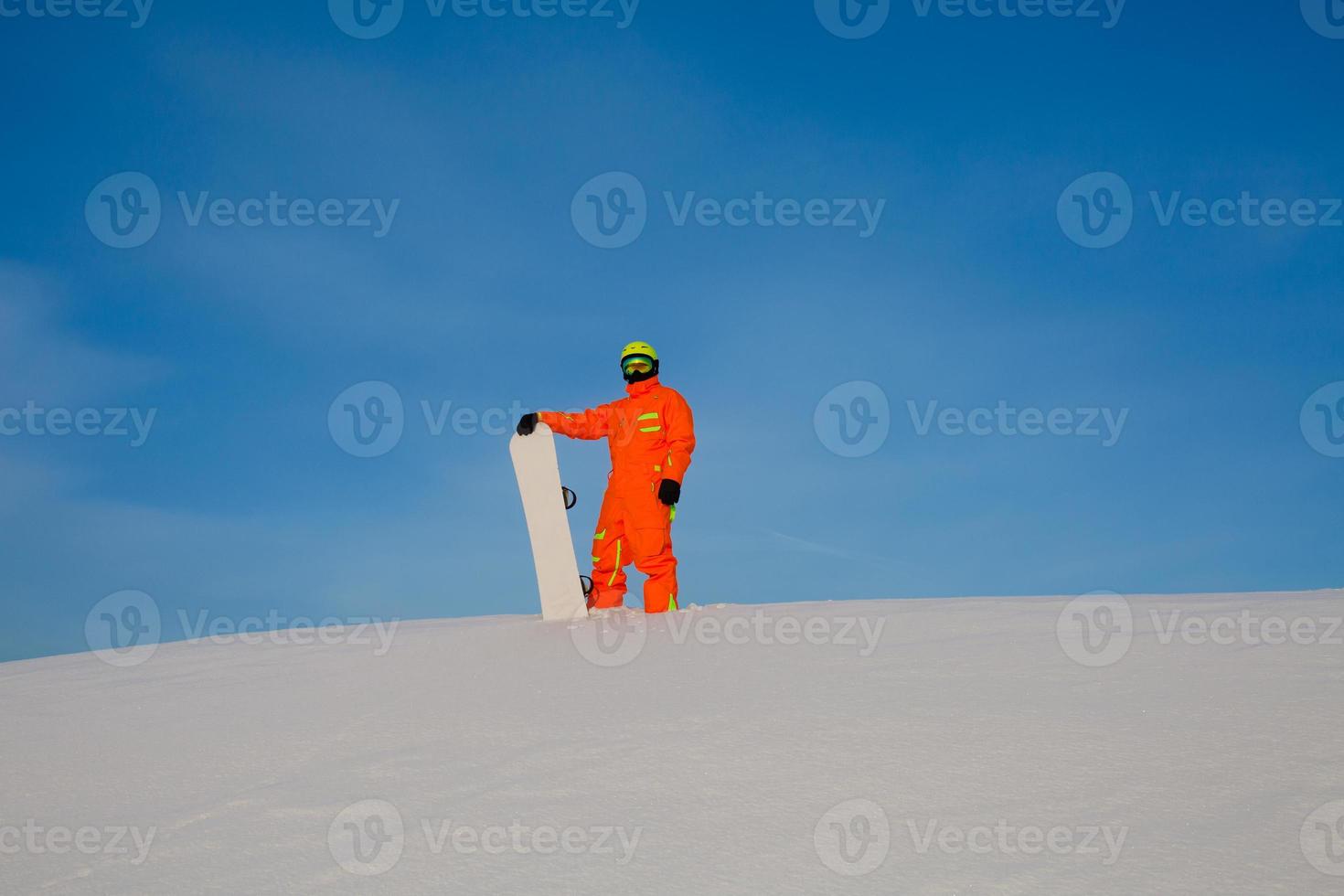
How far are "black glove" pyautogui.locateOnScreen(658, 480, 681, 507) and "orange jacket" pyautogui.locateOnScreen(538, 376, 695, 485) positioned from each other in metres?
0.07

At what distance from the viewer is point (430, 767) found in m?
3.14

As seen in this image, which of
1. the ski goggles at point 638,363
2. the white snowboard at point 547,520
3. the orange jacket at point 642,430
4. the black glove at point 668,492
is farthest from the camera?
the ski goggles at point 638,363

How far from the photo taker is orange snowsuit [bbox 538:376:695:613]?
A: 22.9 ft

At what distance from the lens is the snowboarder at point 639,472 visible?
22.8 feet

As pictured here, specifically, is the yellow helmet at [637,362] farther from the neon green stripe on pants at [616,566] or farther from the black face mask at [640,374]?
the neon green stripe on pants at [616,566]

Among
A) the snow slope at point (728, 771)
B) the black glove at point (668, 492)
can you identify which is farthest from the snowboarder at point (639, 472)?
the snow slope at point (728, 771)

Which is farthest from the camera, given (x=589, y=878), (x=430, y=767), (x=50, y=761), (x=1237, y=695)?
(x=50, y=761)

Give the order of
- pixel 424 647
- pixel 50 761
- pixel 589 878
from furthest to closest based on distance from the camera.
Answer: pixel 424 647 < pixel 50 761 < pixel 589 878

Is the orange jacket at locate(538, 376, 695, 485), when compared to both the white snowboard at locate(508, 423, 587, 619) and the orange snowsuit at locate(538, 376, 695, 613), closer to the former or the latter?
the orange snowsuit at locate(538, 376, 695, 613)

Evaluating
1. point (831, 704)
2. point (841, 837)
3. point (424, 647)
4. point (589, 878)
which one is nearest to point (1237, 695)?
point (831, 704)

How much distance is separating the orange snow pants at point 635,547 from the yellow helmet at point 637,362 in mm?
838

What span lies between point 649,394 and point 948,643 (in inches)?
129

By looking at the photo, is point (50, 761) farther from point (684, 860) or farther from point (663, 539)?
point (663, 539)

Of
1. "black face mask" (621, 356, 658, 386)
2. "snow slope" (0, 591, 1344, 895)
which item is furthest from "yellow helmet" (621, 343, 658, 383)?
"snow slope" (0, 591, 1344, 895)
